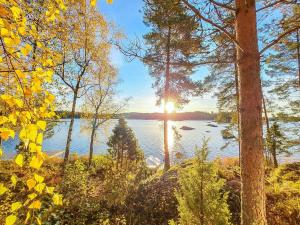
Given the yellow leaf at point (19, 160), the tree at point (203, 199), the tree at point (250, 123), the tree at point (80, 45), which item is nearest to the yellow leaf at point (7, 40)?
the yellow leaf at point (19, 160)

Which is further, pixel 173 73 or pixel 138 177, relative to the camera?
pixel 173 73

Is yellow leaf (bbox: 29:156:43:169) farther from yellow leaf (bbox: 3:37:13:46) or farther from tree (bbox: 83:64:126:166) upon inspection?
tree (bbox: 83:64:126:166)

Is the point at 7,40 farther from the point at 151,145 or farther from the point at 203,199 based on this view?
the point at 151,145

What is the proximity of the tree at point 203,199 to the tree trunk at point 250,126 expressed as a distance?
0.49m

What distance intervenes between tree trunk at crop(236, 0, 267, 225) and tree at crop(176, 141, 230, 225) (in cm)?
49

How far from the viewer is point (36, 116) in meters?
1.68

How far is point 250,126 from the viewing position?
339cm

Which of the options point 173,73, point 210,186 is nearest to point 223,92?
point 173,73

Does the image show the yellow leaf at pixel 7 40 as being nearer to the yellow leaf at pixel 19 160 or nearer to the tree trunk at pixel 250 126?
the yellow leaf at pixel 19 160

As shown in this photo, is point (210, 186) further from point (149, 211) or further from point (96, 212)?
point (96, 212)

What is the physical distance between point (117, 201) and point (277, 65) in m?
13.7

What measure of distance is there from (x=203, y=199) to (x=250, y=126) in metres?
1.48

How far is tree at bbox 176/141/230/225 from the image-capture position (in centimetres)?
388

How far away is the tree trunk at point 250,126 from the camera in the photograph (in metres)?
3.39
